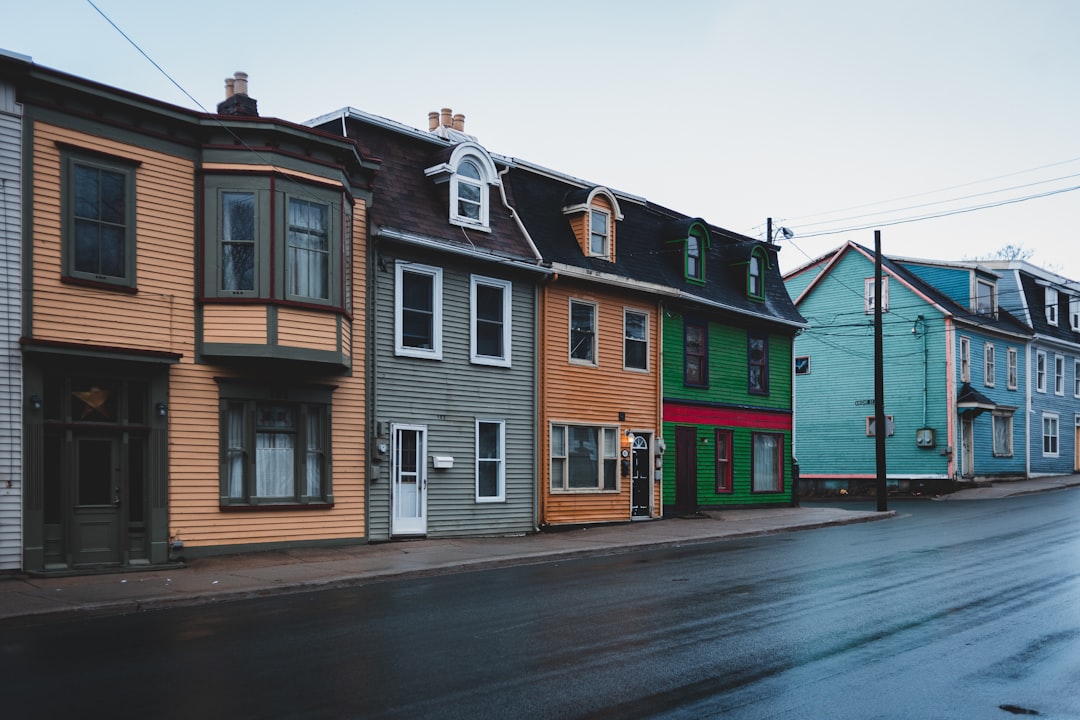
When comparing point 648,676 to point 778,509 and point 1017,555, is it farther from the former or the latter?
point 778,509

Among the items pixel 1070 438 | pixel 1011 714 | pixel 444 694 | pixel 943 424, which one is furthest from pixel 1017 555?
pixel 1070 438

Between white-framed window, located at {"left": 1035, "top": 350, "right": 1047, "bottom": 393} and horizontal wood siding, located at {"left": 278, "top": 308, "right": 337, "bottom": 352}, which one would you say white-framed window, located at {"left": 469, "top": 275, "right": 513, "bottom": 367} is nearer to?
horizontal wood siding, located at {"left": 278, "top": 308, "right": 337, "bottom": 352}

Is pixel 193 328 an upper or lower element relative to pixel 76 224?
lower

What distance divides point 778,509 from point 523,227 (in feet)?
41.0

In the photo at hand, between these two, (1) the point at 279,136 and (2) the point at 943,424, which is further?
(2) the point at 943,424

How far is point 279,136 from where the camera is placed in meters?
17.3

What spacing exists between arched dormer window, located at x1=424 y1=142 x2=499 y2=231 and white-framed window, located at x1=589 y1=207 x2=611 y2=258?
11.3 ft

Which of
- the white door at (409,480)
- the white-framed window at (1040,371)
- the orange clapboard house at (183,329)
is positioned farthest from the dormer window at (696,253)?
the white-framed window at (1040,371)

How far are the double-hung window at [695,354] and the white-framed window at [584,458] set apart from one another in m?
3.60

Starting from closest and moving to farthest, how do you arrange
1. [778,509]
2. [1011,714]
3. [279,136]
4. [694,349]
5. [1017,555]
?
[1011,714] → [1017,555] → [279,136] → [694,349] → [778,509]

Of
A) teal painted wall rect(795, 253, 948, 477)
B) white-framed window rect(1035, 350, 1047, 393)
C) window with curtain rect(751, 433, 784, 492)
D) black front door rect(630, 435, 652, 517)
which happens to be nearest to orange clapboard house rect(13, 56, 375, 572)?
black front door rect(630, 435, 652, 517)

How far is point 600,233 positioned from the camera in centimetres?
2519

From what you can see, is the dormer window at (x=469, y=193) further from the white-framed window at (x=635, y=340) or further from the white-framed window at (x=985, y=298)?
the white-framed window at (x=985, y=298)

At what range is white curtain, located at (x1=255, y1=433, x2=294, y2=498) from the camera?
17641 millimetres
